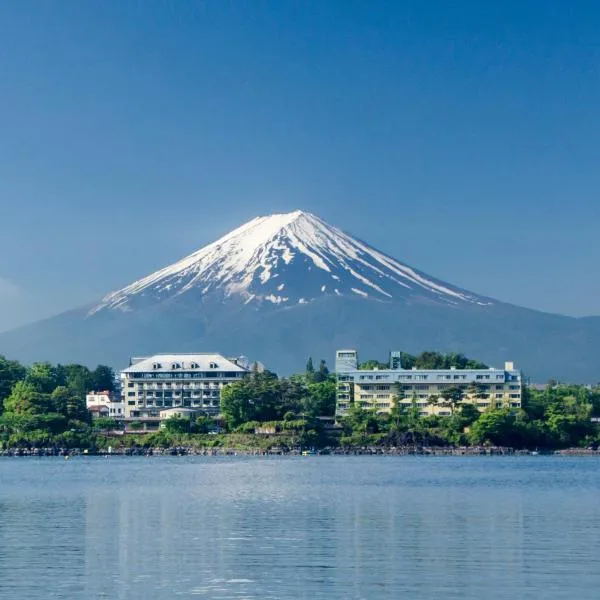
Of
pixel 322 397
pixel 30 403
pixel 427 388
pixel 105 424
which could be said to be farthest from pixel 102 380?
pixel 30 403

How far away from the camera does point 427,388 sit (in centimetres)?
14188

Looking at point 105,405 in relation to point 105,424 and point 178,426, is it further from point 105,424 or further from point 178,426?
point 178,426

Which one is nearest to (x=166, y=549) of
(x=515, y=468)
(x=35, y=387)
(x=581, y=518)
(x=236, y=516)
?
(x=236, y=516)

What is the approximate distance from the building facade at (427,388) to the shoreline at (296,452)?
1692cm

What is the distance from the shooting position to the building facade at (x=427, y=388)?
138875 millimetres

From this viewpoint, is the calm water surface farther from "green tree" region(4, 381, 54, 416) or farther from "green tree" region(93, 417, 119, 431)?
"green tree" region(93, 417, 119, 431)

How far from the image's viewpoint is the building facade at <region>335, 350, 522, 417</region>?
138875 millimetres

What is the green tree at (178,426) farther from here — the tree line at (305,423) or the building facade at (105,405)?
the building facade at (105,405)

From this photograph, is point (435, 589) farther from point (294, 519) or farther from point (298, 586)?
point (294, 519)

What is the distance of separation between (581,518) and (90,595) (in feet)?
72.4

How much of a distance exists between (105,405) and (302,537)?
121179 mm

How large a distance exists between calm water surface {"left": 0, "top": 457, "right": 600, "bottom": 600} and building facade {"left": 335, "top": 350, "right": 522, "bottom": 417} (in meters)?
61.2

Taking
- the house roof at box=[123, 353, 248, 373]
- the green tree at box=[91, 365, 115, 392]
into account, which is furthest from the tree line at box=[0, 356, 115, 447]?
the green tree at box=[91, 365, 115, 392]

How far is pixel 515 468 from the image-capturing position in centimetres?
8900
